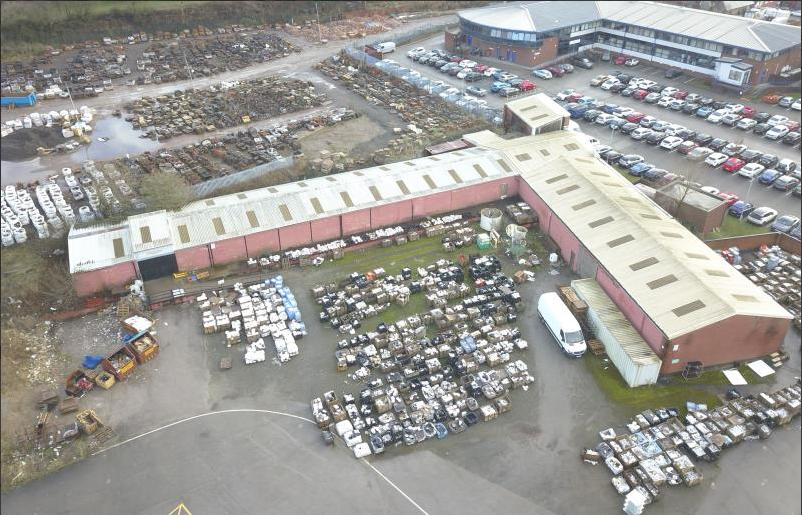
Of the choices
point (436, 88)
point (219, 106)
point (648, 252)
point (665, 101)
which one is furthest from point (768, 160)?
point (219, 106)

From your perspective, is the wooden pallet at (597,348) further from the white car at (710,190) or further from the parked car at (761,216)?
the parked car at (761,216)

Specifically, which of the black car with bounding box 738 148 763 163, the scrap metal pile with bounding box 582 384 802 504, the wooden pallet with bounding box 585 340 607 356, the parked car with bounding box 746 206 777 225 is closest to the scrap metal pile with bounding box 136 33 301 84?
the black car with bounding box 738 148 763 163

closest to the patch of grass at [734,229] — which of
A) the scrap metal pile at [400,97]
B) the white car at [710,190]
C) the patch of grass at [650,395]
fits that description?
the white car at [710,190]

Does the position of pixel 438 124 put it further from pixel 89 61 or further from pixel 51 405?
pixel 89 61

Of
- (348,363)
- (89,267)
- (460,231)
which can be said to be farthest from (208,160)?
(348,363)

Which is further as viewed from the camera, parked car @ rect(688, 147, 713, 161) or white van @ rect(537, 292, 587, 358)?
parked car @ rect(688, 147, 713, 161)

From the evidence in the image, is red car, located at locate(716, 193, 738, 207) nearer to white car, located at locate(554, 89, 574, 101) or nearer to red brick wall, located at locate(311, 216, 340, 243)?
white car, located at locate(554, 89, 574, 101)

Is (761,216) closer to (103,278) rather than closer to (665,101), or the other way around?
(665,101)
